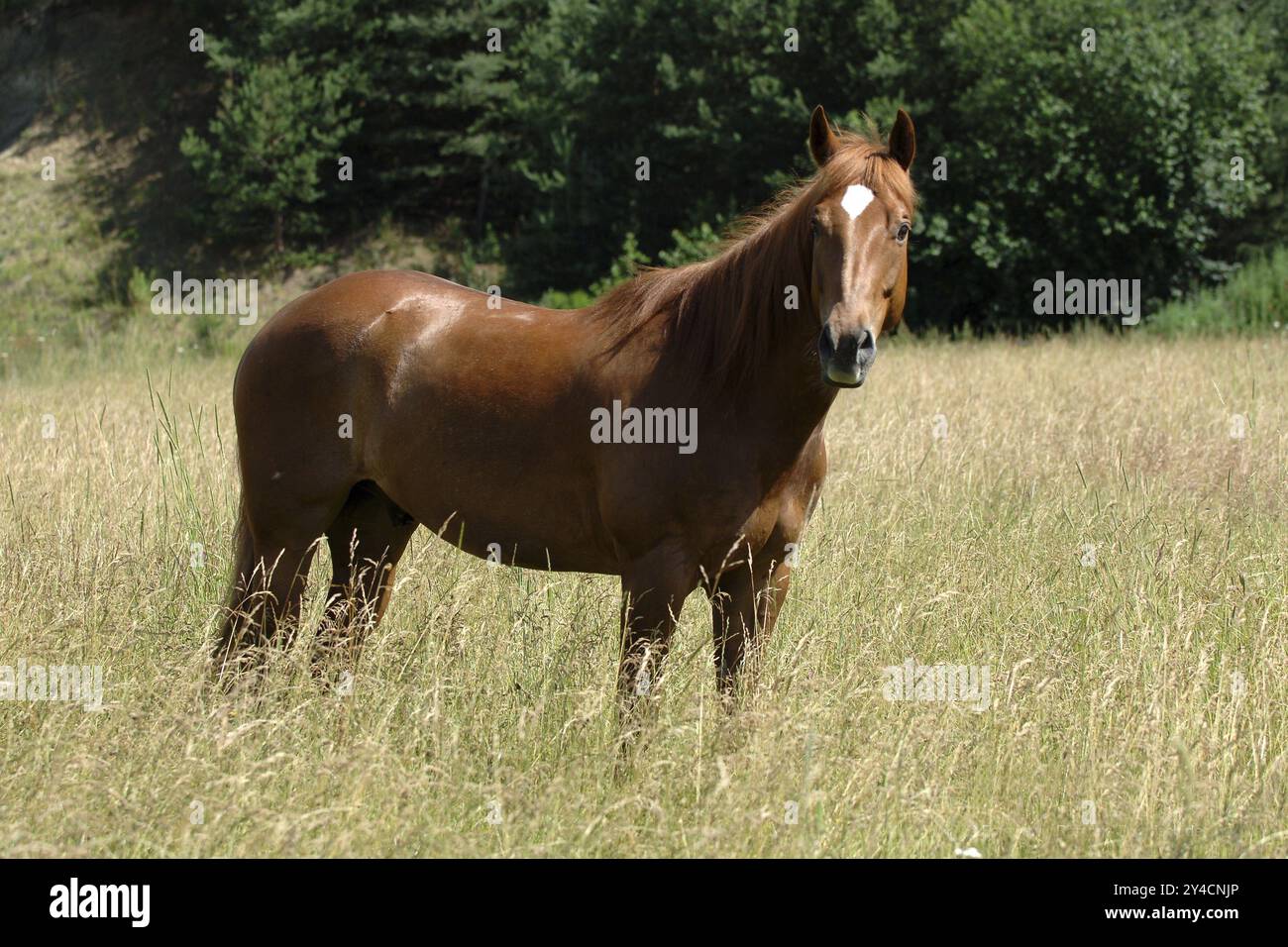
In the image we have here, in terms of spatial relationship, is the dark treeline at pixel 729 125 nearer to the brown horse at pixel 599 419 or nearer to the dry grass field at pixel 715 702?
the dry grass field at pixel 715 702

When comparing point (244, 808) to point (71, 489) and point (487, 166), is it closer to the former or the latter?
point (71, 489)

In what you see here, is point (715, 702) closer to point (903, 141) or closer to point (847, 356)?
point (847, 356)

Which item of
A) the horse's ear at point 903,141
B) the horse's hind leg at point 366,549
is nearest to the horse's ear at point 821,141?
the horse's ear at point 903,141

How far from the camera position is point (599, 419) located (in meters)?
3.88

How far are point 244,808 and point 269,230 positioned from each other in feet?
84.0

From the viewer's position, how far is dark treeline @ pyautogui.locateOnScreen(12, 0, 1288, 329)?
65.2 ft

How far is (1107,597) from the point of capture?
16.5ft

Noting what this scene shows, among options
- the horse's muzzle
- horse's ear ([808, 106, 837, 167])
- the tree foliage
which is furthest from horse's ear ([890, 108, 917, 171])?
the tree foliage

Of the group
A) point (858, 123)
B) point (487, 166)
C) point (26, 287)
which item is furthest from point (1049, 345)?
point (26, 287)

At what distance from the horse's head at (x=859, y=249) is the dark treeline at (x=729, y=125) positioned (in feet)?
48.6

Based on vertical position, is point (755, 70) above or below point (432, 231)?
above

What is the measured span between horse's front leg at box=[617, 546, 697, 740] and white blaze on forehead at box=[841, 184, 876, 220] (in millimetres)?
1129

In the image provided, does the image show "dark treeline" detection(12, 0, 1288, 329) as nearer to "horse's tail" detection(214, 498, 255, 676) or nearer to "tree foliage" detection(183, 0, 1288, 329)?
"tree foliage" detection(183, 0, 1288, 329)

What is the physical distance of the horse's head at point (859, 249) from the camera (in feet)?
10.7
